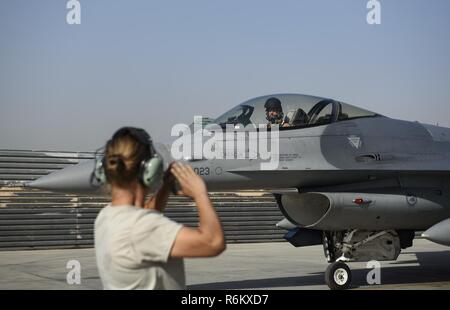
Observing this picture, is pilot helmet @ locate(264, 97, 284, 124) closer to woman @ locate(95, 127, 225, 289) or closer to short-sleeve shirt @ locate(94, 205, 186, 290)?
woman @ locate(95, 127, 225, 289)

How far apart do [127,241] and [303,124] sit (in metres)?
7.61

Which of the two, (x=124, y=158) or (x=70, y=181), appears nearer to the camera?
(x=124, y=158)

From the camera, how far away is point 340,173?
32.8 ft

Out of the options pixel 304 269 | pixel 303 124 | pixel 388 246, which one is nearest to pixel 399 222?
pixel 388 246

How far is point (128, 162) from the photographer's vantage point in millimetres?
2584

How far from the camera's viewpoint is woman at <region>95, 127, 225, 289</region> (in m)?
2.44

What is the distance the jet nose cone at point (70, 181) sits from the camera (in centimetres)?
910

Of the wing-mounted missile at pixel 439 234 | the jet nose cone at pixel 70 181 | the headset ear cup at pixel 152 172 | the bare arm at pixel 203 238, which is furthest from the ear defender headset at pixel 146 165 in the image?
the wing-mounted missile at pixel 439 234

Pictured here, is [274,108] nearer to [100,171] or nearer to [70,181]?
[70,181]

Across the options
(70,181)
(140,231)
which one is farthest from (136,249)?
(70,181)

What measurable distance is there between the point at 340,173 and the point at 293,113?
3.54 ft

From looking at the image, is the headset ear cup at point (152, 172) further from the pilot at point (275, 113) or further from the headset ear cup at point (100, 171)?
the pilot at point (275, 113)

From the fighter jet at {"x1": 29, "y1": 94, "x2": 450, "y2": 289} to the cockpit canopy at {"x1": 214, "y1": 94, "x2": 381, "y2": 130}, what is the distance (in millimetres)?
14

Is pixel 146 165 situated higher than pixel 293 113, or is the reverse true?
pixel 293 113
